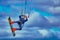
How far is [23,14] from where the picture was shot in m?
5.43

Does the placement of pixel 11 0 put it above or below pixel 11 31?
above

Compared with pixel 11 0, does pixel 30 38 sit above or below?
below

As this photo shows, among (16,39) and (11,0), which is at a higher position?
(11,0)

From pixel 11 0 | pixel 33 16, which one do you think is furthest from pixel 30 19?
pixel 11 0

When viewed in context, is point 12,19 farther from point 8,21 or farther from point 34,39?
point 34,39

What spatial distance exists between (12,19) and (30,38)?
407mm

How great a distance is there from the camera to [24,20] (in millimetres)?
5453

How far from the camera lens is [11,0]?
5.46 metres

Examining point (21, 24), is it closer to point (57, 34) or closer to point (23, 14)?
point (23, 14)

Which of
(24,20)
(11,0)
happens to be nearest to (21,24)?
(24,20)

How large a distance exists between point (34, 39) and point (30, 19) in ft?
1.05

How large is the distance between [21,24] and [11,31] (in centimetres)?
19

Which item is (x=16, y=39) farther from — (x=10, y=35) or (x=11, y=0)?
(x=11, y=0)

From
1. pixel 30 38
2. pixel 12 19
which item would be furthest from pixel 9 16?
pixel 30 38
